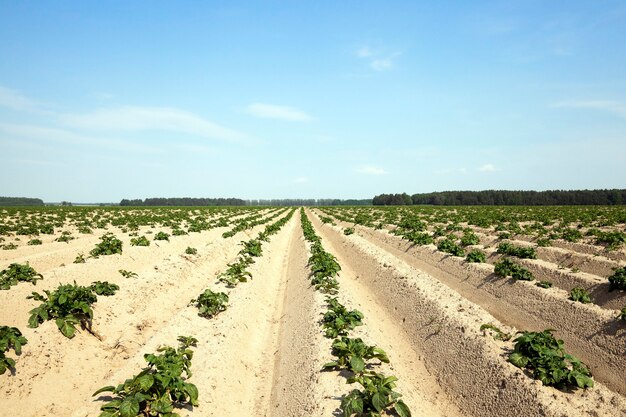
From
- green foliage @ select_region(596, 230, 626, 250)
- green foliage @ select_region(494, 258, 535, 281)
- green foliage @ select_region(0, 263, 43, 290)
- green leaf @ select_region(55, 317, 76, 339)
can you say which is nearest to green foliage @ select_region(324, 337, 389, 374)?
green leaf @ select_region(55, 317, 76, 339)

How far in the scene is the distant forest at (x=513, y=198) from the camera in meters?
113

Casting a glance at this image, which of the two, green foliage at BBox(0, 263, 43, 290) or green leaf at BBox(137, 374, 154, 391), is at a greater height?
green foliage at BBox(0, 263, 43, 290)

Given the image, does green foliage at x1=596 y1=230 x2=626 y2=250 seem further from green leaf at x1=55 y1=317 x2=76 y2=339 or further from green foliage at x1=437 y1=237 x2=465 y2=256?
green leaf at x1=55 y1=317 x2=76 y2=339

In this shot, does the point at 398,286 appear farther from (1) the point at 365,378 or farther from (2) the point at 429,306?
(1) the point at 365,378

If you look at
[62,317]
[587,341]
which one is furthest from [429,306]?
[62,317]

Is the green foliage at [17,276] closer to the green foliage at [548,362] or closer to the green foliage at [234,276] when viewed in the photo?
the green foliage at [234,276]

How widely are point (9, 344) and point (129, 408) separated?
4.09 m

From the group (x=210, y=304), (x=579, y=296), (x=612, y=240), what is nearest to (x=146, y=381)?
(x=210, y=304)

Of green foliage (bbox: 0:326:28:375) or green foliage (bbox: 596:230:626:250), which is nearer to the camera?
green foliage (bbox: 0:326:28:375)

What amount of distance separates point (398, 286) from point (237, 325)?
22.4 ft

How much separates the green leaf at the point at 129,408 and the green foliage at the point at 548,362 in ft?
23.6

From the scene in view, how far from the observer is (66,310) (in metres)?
8.99

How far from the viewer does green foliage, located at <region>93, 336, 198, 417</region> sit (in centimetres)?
545

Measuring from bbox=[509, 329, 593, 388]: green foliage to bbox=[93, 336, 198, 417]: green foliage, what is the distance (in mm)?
6583
